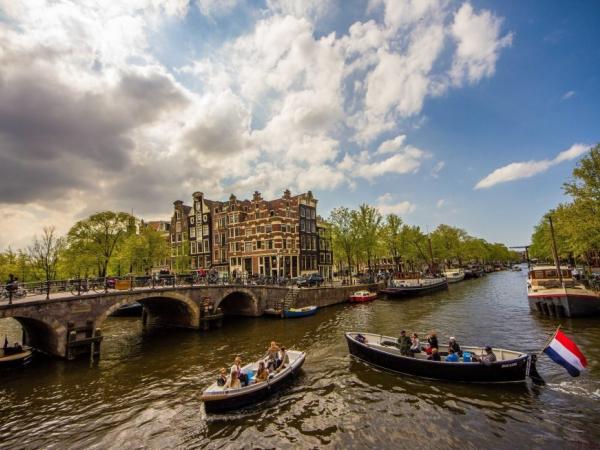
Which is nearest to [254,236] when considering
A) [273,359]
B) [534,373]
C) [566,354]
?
[273,359]

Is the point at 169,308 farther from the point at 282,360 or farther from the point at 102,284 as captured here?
the point at 282,360

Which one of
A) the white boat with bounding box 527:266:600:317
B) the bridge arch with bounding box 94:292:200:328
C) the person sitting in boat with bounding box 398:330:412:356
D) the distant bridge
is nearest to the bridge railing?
the distant bridge

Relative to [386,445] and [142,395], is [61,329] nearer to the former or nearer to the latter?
[142,395]

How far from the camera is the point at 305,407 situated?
43.0 ft

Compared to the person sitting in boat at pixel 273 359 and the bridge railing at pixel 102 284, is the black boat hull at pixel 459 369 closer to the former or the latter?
the person sitting in boat at pixel 273 359

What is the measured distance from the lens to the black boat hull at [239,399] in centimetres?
1248

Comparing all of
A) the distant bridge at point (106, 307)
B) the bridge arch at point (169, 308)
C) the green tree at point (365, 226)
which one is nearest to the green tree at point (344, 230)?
the green tree at point (365, 226)

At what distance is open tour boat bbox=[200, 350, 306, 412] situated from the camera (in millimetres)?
12469

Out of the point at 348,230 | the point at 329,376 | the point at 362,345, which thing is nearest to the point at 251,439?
the point at 329,376

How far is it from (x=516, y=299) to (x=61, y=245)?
2639 inches

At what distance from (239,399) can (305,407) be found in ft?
9.25

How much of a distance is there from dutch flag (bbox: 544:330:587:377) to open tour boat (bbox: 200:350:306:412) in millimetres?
11435

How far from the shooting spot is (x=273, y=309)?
119ft

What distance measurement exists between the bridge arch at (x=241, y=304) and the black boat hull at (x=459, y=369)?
2132 cm
